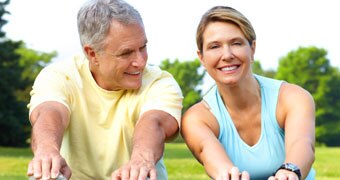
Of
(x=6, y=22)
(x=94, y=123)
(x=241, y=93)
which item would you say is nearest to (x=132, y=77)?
(x=94, y=123)

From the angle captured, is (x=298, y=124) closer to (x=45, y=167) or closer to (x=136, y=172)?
(x=136, y=172)

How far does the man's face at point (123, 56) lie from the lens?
3660mm

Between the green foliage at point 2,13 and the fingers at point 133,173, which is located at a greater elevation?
the fingers at point 133,173

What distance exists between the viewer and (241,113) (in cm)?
405

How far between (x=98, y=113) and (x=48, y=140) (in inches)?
30.3

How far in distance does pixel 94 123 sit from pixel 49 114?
1.57 feet

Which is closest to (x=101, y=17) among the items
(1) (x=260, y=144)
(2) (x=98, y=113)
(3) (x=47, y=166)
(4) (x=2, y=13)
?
(2) (x=98, y=113)

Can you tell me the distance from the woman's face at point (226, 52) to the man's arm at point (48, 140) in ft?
2.85

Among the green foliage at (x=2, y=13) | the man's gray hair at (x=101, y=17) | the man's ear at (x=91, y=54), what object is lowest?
the green foliage at (x=2, y=13)

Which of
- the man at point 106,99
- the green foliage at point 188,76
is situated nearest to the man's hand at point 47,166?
the man at point 106,99

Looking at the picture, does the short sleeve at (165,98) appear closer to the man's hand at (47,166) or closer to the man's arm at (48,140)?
the man's arm at (48,140)

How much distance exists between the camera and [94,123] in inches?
158

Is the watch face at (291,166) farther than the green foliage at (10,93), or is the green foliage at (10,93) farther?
the green foliage at (10,93)

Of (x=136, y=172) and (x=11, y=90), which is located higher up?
(x=136, y=172)
